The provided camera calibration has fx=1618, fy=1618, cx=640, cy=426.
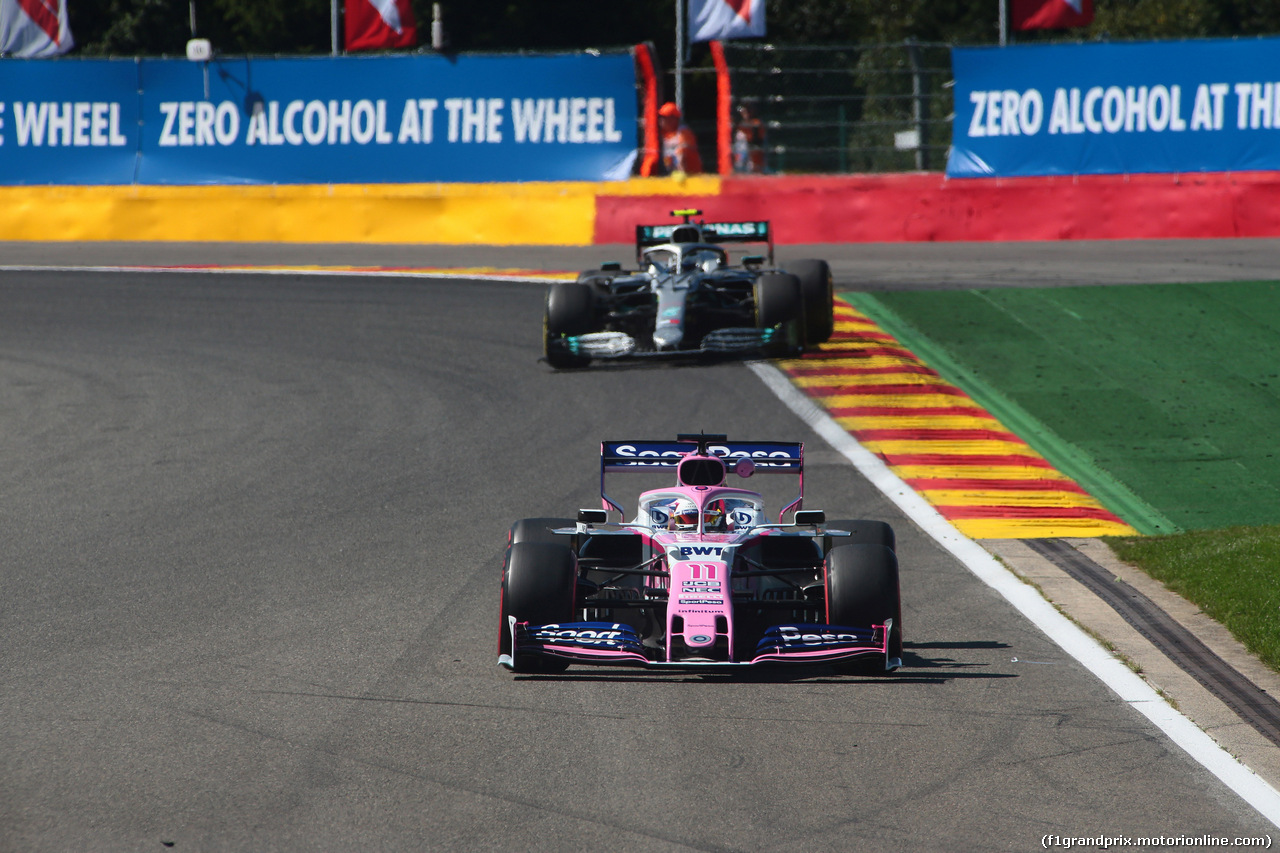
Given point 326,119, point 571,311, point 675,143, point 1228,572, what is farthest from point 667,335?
point 326,119

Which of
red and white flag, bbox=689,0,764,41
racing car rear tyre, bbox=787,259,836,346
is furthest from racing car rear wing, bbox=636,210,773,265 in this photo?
red and white flag, bbox=689,0,764,41

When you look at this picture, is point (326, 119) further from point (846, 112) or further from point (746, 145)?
point (846, 112)

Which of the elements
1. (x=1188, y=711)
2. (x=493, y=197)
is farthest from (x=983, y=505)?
(x=493, y=197)

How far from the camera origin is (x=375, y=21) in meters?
24.5

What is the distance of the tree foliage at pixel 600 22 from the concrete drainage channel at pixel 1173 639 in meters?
33.9

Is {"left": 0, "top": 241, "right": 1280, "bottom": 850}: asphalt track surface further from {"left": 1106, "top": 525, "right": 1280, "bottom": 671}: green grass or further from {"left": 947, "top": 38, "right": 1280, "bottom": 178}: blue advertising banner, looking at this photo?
{"left": 947, "top": 38, "right": 1280, "bottom": 178}: blue advertising banner

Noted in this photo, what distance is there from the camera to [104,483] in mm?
11727

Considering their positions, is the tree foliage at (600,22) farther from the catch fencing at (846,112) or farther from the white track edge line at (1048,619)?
the white track edge line at (1048,619)

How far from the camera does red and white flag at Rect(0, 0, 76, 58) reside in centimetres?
Answer: 2423

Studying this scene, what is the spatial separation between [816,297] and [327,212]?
9357 mm

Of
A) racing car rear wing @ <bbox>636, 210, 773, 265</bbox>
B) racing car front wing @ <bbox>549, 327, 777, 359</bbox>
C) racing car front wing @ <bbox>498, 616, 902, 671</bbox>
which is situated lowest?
racing car front wing @ <bbox>498, 616, 902, 671</bbox>

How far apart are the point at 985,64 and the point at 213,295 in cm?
1064

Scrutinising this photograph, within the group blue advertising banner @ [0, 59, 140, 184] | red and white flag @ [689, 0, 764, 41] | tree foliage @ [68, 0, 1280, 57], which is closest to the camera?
blue advertising banner @ [0, 59, 140, 184]

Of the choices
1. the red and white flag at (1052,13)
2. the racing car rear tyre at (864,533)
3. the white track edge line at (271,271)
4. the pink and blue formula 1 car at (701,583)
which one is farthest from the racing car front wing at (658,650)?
the red and white flag at (1052,13)
